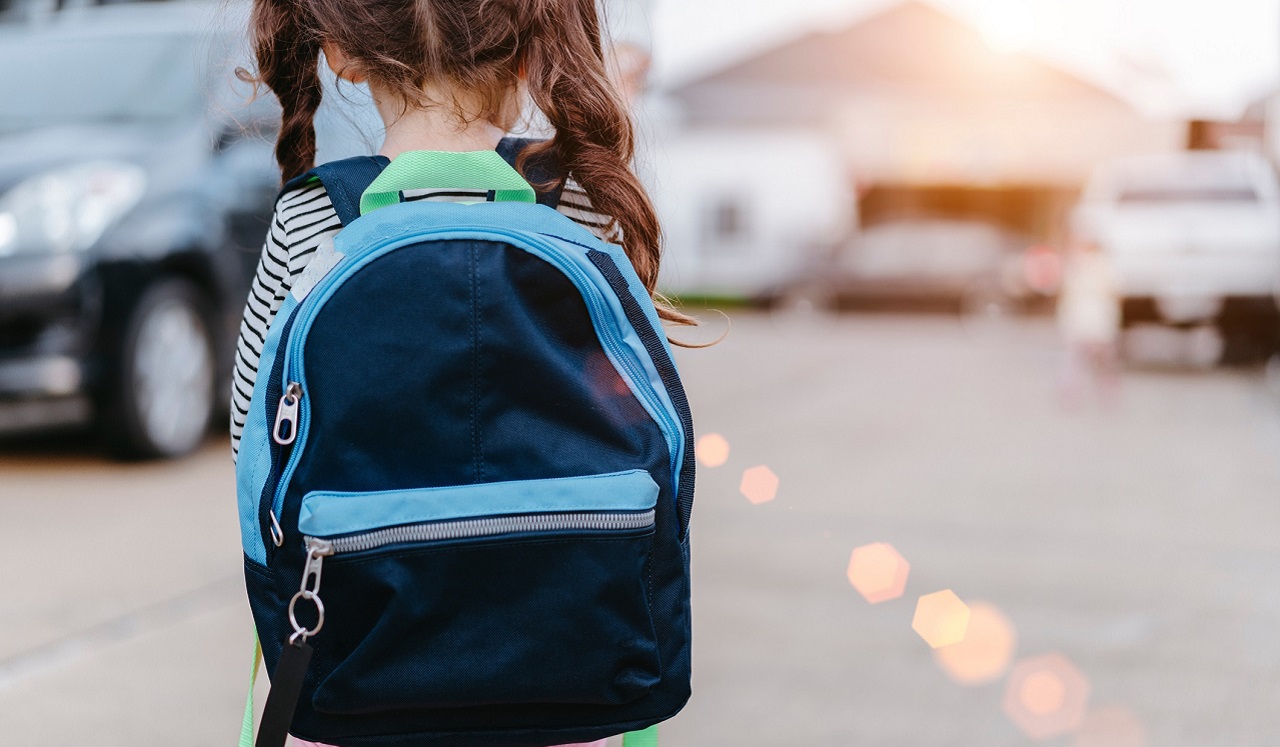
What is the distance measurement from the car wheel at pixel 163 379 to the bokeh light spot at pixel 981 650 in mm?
3610

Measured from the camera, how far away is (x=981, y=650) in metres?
3.59

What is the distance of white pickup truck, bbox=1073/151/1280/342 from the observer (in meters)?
11.0

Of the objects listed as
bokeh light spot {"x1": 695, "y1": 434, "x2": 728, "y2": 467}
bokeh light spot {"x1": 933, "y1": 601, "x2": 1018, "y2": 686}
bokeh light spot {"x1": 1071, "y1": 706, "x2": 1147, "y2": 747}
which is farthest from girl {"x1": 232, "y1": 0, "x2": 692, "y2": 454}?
bokeh light spot {"x1": 695, "y1": 434, "x2": 728, "y2": 467}

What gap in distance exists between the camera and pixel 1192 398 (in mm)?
9344

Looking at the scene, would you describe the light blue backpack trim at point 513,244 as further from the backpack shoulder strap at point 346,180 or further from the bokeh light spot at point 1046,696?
the bokeh light spot at point 1046,696

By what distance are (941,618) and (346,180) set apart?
9.71ft

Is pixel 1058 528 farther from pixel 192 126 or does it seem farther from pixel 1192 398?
pixel 1192 398

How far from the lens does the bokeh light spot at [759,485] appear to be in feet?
18.3

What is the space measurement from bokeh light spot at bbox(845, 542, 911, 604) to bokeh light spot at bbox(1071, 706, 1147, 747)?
3.31 feet

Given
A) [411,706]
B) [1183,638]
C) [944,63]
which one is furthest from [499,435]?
[944,63]

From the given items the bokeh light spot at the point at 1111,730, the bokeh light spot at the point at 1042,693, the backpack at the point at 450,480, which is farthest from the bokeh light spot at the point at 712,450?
the backpack at the point at 450,480

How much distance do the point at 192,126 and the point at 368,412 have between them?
508 cm

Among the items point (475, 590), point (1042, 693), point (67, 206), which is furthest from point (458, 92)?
point (67, 206)

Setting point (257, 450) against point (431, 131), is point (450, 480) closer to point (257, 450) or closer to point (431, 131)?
point (257, 450)
